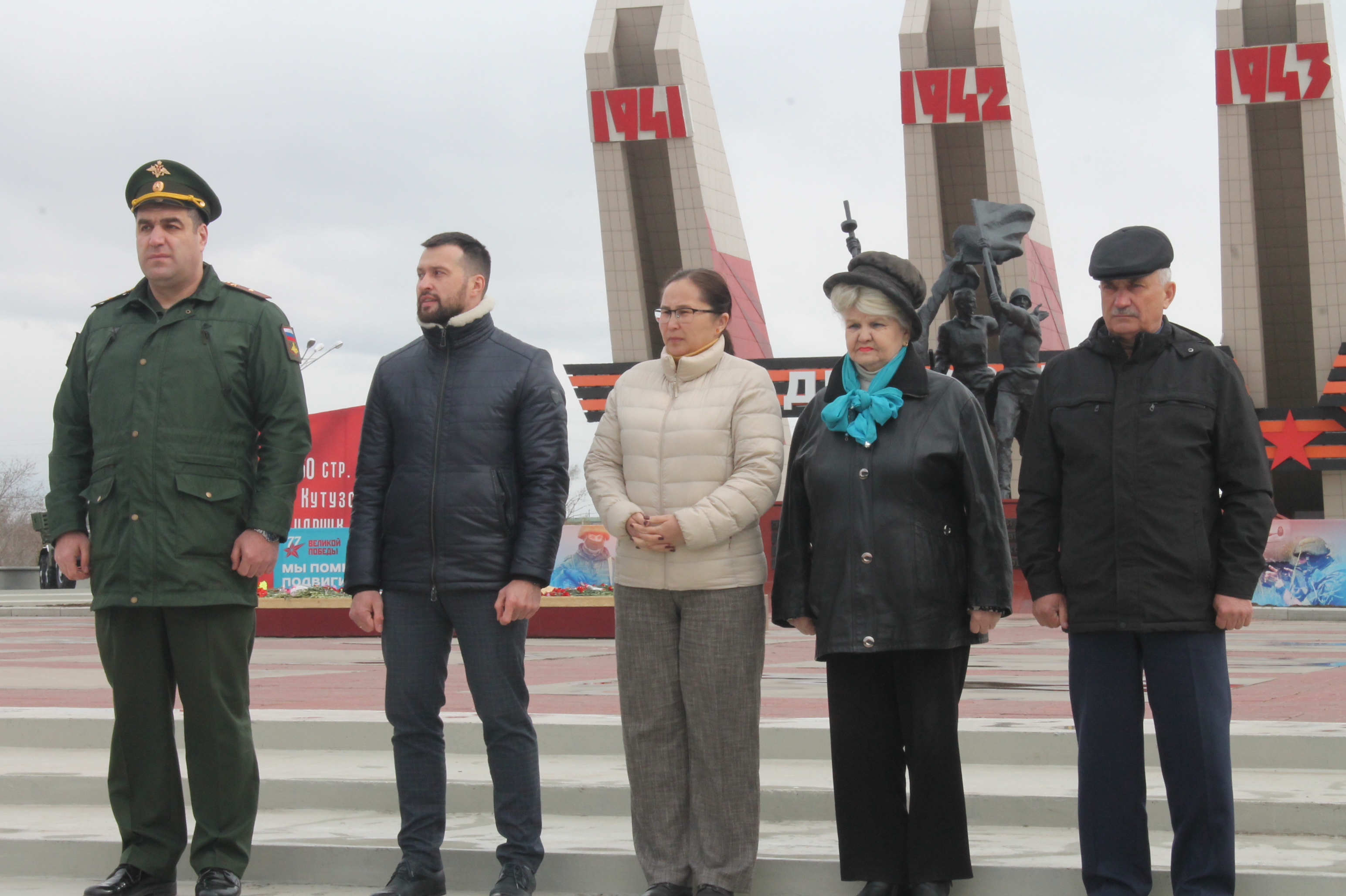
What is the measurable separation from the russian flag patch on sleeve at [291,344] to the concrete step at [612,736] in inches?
77.6

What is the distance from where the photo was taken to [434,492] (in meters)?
3.88

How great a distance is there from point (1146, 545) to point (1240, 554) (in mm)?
219

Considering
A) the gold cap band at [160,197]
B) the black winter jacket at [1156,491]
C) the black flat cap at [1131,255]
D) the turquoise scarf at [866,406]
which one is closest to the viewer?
the black winter jacket at [1156,491]

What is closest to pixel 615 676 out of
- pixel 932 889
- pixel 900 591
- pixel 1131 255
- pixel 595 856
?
pixel 595 856

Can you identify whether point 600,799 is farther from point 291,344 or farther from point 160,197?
point 160,197

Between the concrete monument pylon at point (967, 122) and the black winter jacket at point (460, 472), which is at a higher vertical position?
the concrete monument pylon at point (967, 122)

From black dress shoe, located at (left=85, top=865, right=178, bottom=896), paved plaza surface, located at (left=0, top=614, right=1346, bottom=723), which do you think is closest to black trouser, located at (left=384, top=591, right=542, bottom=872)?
black dress shoe, located at (left=85, top=865, right=178, bottom=896)

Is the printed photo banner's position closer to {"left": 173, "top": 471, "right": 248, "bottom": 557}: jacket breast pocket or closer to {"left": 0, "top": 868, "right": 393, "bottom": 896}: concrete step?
{"left": 0, "top": 868, "right": 393, "bottom": 896}: concrete step

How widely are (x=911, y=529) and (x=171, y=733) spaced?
2145 mm

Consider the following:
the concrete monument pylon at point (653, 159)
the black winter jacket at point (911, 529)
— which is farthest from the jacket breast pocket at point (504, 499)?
the concrete monument pylon at point (653, 159)

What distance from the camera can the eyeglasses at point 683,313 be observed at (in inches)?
153

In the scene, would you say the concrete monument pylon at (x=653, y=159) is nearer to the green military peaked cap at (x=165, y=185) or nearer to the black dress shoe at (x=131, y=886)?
the green military peaked cap at (x=165, y=185)

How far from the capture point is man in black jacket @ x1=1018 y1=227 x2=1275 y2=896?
341cm

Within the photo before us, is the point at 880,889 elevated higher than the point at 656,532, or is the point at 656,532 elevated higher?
the point at 656,532
